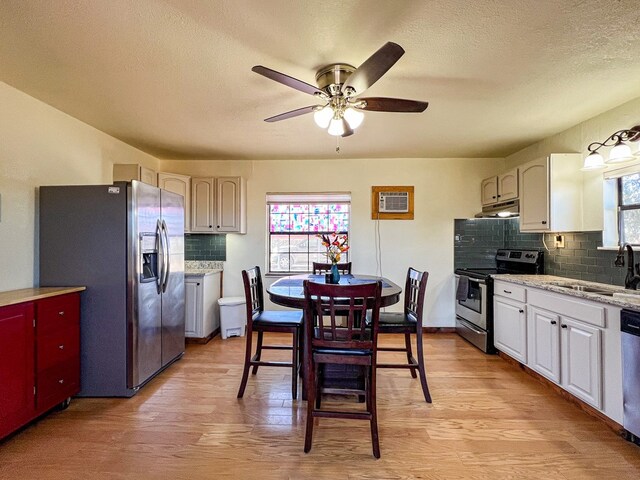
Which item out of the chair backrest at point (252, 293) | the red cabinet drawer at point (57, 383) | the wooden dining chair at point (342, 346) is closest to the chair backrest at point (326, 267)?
the chair backrest at point (252, 293)

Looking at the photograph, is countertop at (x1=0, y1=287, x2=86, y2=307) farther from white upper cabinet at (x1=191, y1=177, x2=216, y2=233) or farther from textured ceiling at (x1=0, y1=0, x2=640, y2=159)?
white upper cabinet at (x1=191, y1=177, x2=216, y2=233)

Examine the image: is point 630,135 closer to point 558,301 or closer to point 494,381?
point 558,301

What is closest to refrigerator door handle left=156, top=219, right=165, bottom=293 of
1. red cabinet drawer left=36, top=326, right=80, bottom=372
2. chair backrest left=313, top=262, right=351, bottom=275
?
red cabinet drawer left=36, top=326, right=80, bottom=372

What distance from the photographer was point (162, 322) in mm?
2969

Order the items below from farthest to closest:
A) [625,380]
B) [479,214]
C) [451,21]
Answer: [479,214] < [625,380] < [451,21]

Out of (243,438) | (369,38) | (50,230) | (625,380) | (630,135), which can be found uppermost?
(369,38)

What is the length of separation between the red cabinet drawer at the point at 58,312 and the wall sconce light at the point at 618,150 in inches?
161

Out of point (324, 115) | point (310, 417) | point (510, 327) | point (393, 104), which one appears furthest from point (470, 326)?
point (324, 115)

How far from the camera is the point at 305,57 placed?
200cm

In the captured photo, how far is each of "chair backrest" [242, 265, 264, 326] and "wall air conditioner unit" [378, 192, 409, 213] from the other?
213 cm

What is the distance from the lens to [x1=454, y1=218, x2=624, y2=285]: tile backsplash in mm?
2836

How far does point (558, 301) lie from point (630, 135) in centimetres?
137

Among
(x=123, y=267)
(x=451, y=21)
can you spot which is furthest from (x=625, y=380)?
(x=123, y=267)

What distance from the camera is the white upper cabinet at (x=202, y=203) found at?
426 cm
